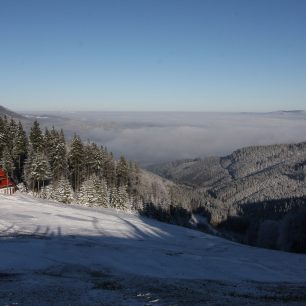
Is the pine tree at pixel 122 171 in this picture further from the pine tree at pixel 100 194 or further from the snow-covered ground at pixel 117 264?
the snow-covered ground at pixel 117 264

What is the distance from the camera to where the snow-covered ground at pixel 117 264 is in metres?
24.9

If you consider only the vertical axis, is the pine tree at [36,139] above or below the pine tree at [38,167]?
above

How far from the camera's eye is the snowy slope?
119 feet

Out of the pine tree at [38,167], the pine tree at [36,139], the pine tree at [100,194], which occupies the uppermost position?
the pine tree at [36,139]

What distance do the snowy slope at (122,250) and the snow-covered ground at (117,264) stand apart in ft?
0.28

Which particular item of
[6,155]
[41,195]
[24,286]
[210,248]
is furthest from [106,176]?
[24,286]

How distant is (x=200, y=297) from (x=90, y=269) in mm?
11453

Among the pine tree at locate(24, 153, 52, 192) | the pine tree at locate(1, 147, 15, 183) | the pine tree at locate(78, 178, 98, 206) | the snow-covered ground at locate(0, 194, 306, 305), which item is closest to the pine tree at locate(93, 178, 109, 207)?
the pine tree at locate(78, 178, 98, 206)

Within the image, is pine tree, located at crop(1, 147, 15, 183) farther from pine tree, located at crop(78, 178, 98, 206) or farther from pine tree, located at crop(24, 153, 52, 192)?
pine tree, located at crop(78, 178, 98, 206)

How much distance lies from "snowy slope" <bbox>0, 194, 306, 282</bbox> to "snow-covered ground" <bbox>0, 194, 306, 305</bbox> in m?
0.08

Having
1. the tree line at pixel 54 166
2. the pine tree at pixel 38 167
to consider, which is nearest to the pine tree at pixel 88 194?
the tree line at pixel 54 166

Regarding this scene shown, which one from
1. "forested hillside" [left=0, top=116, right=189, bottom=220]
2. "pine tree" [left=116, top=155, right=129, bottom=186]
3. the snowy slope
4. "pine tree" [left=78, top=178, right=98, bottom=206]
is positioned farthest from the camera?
"pine tree" [left=116, top=155, right=129, bottom=186]

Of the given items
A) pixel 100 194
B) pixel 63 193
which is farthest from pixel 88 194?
pixel 63 193

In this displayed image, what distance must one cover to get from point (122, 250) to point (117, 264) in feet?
21.3
